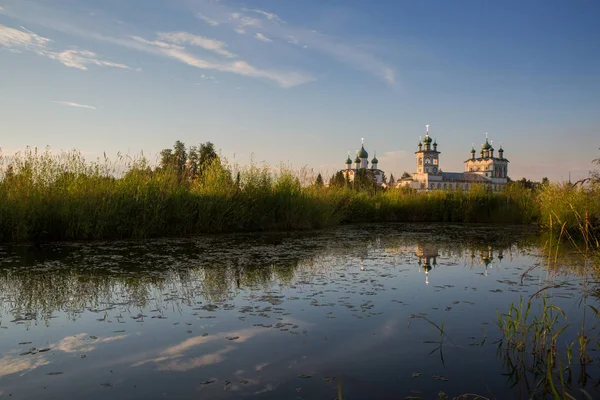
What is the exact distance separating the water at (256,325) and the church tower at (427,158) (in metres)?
127

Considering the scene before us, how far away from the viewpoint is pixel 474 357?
3.85 metres

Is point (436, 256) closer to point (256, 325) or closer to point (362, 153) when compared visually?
point (256, 325)

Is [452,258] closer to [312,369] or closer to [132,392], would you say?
[312,369]

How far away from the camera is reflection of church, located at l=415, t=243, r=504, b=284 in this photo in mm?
8501

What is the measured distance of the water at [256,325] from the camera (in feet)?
10.9

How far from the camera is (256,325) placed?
185 inches

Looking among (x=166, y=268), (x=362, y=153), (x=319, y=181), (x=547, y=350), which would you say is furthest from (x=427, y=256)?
(x=362, y=153)

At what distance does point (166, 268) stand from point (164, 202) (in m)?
5.60

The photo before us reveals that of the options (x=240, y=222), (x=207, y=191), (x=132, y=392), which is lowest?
(x=132, y=392)

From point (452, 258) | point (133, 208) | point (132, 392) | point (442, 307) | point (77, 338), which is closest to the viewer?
point (132, 392)

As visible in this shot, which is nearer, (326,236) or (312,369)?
(312,369)

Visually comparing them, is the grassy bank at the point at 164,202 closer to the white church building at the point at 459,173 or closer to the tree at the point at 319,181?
the tree at the point at 319,181

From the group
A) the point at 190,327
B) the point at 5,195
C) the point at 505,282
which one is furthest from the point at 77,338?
the point at 5,195

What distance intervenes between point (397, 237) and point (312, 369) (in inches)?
427
